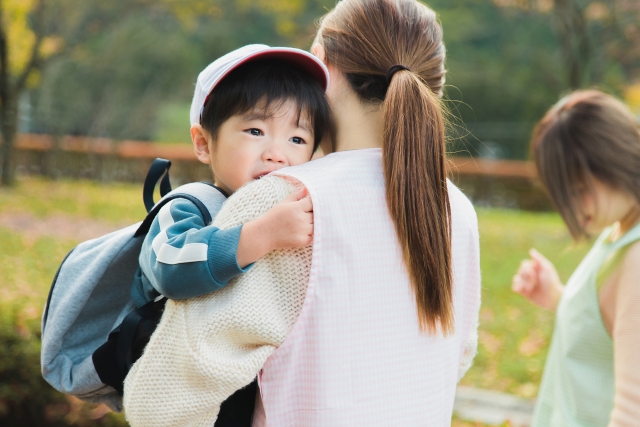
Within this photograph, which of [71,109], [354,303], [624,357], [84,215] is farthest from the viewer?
[71,109]

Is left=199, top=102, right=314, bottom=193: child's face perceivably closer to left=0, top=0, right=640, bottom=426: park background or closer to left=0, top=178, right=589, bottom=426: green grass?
left=0, top=0, right=640, bottom=426: park background

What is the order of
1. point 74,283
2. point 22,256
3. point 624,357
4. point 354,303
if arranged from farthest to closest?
point 22,256 < point 624,357 < point 74,283 < point 354,303

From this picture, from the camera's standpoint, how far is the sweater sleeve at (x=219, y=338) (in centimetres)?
121

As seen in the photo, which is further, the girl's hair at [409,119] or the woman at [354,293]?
the girl's hair at [409,119]

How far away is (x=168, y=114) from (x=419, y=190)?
72.5 feet

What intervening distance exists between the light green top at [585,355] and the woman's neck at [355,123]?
3.29 ft

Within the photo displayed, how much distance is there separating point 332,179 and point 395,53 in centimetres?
35

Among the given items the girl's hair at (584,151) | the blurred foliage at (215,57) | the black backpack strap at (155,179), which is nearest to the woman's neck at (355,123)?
the black backpack strap at (155,179)

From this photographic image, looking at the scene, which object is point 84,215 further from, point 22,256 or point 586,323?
point 586,323

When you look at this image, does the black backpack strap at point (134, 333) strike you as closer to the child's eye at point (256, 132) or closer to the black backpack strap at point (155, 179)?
the black backpack strap at point (155, 179)

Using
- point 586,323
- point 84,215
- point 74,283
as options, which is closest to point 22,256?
point 84,215

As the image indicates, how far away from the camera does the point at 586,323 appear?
2.07 metres

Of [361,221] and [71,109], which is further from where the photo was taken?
[71,109]

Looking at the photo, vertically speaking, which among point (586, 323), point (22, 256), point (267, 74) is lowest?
point (22, 256)
